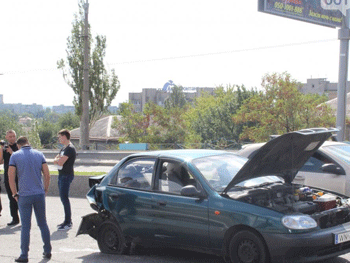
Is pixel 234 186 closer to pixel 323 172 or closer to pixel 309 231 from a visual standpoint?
pixel 309 231

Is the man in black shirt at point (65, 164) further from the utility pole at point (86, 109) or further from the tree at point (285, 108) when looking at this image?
the tree at point (285, 108)

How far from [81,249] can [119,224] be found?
1.05 m

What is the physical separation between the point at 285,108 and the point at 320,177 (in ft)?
87.2

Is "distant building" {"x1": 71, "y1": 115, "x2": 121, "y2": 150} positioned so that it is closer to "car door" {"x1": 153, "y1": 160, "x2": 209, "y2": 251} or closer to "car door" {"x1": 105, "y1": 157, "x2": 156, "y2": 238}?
"car door" {"x1": 105, "y1": 157, "x2": 156, "y2": 238}

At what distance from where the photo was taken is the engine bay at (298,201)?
235 inches

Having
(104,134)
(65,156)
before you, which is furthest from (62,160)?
(104,134)

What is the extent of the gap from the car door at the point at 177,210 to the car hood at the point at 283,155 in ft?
1.52

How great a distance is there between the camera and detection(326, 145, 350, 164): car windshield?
28.9ft

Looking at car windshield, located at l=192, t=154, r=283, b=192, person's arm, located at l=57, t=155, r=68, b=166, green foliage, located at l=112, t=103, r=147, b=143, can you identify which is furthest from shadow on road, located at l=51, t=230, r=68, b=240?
green foliage, located at l=112, t=103, r=147, b=143

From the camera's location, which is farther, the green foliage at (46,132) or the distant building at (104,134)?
the green foliage at (46,132)

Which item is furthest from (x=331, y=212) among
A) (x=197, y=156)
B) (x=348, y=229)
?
(x=197, y=156)

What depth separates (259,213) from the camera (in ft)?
19.1

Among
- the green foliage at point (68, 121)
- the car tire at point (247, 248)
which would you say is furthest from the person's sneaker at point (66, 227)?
the green foliage at point (68, 121)

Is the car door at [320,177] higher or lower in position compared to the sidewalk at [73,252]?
higher
